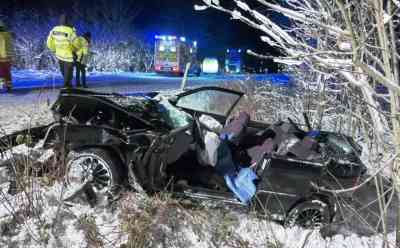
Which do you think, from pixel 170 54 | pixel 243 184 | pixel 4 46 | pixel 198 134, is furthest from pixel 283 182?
pixel 170 54

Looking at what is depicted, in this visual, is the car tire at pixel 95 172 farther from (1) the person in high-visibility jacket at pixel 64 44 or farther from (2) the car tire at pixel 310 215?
(1) the person in high-visibility jacket at pixel 64 44

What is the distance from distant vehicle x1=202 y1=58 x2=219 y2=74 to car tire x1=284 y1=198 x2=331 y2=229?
21.3m

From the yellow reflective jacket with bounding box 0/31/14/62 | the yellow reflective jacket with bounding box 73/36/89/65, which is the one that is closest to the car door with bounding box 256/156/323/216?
the yellow reflective jacket with bounding box 73/36/89/65

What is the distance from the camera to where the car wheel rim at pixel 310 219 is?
435 centimetres

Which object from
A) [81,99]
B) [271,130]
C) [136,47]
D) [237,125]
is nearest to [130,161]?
[81,99]

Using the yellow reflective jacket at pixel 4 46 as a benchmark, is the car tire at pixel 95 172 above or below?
below

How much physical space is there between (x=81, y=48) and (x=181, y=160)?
7.24 meters

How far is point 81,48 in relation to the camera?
1100 cm

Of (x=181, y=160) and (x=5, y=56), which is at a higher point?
(x=5, y=56)

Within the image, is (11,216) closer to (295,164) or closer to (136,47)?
(295,164)

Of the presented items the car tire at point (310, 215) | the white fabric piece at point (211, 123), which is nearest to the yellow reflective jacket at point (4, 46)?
the white fabric piece at point (211, 123)

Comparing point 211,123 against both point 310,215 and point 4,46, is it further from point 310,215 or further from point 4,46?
point 4,46

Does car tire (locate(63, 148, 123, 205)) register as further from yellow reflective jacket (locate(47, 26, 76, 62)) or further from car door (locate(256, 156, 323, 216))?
yellow reflective jacket (locate(47, 26, 76, 62))

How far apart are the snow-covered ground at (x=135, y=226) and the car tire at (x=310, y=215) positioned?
0.28 ft
